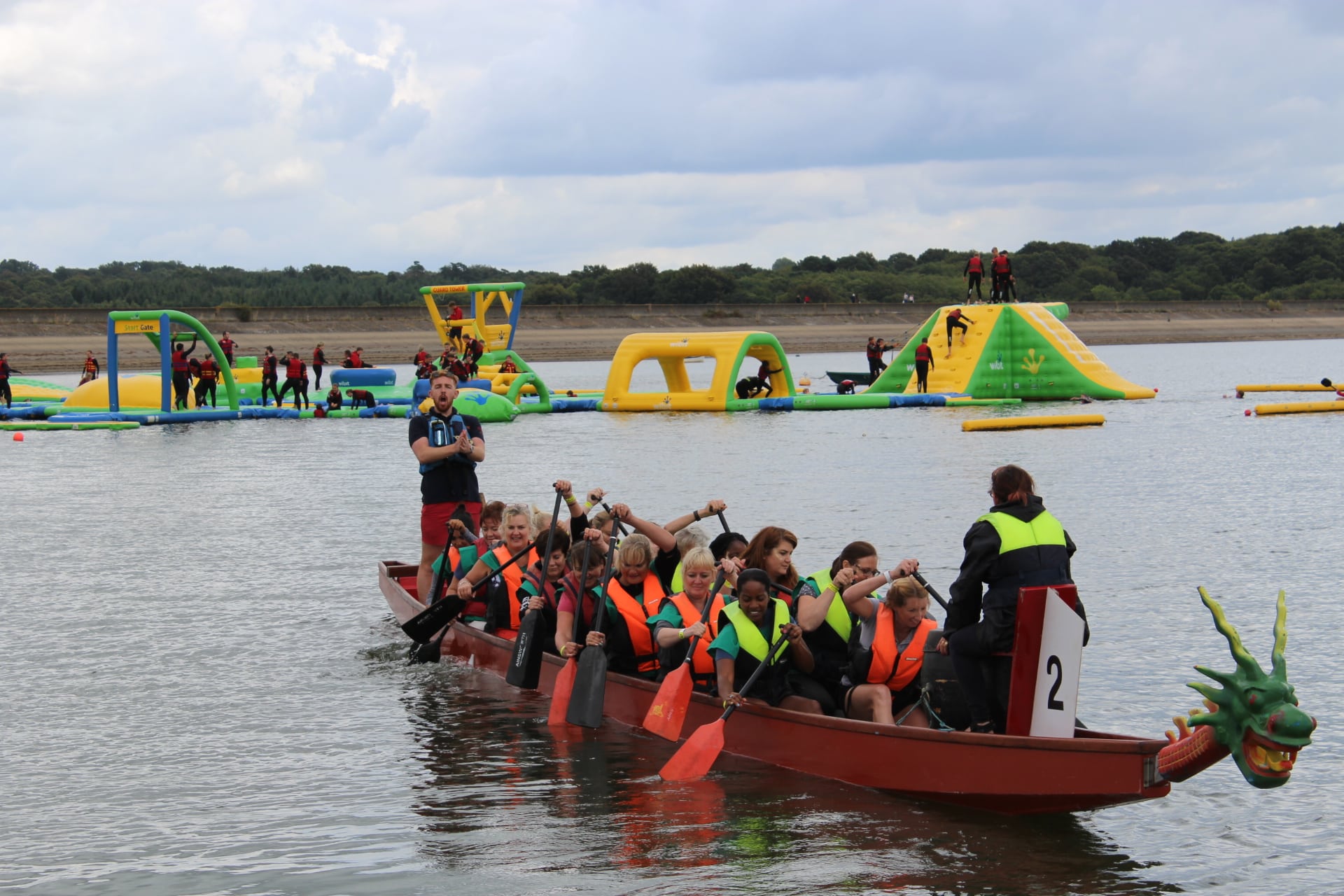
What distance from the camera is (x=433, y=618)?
1088 cm

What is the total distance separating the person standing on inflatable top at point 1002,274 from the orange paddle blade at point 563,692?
2841cm

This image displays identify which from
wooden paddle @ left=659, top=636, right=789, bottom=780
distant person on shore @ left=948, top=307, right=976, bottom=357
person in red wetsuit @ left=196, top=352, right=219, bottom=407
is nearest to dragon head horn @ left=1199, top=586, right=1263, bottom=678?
wooden paddle @ left=659, top=636, right=789, bottom=780

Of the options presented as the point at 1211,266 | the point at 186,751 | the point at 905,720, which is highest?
the point at 1211,266

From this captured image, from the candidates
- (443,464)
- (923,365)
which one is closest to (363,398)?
(923,365)

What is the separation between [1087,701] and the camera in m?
9.38

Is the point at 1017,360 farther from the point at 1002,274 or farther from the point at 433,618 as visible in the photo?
the point at 433,618

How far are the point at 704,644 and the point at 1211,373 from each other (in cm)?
4948

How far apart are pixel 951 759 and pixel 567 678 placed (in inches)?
116

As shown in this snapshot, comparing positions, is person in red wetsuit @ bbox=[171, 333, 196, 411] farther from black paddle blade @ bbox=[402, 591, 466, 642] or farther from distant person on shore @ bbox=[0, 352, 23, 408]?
black paddle blade @ bbox=[402, 591, 466, 642]

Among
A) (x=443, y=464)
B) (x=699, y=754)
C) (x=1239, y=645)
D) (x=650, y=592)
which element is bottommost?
(x=699, y=754)

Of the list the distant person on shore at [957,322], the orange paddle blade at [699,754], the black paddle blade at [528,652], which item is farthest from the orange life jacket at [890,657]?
the distant person on shore at [957,322]

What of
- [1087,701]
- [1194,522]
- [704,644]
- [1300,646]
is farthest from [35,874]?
[1194,522]

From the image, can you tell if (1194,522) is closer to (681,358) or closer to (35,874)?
(35,874)

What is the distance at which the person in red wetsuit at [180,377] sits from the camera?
33.7 metres
